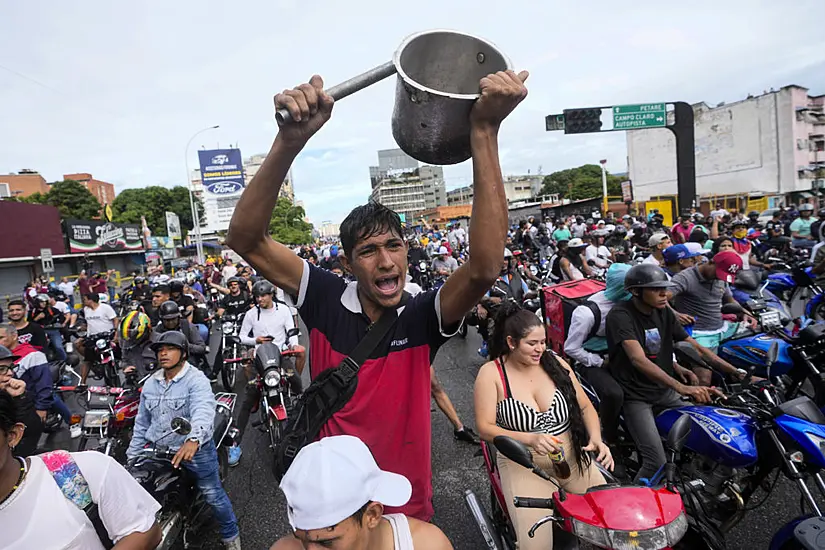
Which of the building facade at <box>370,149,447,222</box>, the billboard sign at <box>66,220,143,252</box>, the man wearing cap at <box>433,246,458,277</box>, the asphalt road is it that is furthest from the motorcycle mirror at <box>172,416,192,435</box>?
the building facade at <box>370,149,447,222</box>

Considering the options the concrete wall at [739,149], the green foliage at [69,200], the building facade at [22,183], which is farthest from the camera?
the building facade at [22,183]

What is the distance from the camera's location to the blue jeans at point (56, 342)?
27.9 ft

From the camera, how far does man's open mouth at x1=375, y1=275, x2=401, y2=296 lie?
1706 millimetres

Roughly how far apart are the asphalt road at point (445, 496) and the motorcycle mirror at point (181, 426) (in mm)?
1100

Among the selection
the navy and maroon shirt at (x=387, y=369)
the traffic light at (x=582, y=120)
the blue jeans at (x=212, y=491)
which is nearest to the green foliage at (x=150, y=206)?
the traffic light at (x=582, y=120)

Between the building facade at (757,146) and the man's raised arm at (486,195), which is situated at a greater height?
the building facade at (757,146)

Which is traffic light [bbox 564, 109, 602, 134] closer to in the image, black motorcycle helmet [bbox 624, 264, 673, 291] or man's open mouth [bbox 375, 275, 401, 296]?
black motorcycle helmet [bbox 624, 264, 673, 291]

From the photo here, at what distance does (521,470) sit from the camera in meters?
2.71

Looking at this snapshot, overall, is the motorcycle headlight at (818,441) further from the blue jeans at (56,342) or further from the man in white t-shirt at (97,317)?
the blue jeans at (56,342)

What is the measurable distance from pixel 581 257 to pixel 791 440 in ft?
22.7

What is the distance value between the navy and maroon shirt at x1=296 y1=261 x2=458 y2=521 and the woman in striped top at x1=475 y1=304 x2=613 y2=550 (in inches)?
38.8

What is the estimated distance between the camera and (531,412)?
2852 millimetres

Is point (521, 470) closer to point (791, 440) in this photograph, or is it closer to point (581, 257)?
point (791, 440)

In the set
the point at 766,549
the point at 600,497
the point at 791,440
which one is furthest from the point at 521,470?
the point at 766,549
